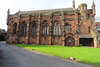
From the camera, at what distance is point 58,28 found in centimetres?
2700

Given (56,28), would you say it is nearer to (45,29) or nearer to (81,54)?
(45,29)

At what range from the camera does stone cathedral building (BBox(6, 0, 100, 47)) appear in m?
25.0

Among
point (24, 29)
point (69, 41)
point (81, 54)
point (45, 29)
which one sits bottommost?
point (81, 54)

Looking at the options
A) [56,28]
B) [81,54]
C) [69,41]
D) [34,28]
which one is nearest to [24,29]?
[34,28]

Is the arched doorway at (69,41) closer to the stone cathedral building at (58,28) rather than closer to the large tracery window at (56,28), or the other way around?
the stone cathedral building at (58,28)

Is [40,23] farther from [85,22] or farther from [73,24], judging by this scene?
[85,22]

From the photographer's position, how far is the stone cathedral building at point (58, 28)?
25.0 m

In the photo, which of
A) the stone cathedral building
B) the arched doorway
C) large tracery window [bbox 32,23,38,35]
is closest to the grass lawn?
the stone cathedral building

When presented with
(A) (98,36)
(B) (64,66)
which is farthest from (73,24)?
(B) (64,66)

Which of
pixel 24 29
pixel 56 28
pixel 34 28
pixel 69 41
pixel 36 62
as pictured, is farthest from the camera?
pixel 24 29

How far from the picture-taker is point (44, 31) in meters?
28.3

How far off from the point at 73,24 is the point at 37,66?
23118 mm

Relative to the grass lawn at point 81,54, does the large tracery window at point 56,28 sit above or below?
above

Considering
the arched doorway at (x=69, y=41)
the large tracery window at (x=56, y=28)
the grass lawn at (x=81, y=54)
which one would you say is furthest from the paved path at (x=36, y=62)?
the large tracery window at (x=56, y=28)
